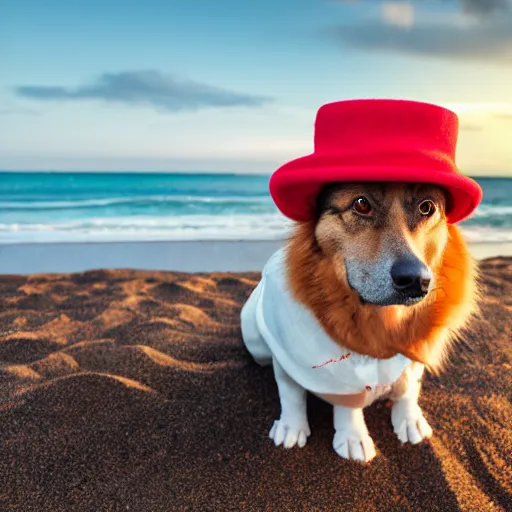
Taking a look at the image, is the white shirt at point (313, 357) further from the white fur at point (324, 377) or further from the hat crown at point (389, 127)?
the hat crown at point (389, 127)

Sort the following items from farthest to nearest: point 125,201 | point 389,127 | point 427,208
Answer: point 125,201
point 427,208
point 389,127

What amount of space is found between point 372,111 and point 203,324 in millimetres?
2361

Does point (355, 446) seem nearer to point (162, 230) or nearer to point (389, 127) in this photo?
point (389, 127)

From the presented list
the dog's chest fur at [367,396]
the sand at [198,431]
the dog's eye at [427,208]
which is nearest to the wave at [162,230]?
the sand at [198,431]

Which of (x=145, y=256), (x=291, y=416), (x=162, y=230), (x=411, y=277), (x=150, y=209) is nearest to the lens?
(x=411, y=277)

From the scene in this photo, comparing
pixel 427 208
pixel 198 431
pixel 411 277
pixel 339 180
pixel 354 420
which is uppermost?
pixel 339 180

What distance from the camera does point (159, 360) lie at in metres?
3.15

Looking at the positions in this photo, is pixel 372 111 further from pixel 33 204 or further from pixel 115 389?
pixel 33 204

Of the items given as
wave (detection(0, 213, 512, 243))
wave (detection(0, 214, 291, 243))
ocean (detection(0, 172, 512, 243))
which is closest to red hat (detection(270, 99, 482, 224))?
ocean (detection(0, 172, 512, 243))

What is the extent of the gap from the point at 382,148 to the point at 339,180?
18 cm

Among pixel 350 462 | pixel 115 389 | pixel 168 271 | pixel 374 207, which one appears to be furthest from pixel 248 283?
pixel 374 207

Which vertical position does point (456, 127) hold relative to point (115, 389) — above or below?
above

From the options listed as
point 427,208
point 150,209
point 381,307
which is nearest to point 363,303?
point 381,307

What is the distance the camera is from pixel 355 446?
2.35 m
